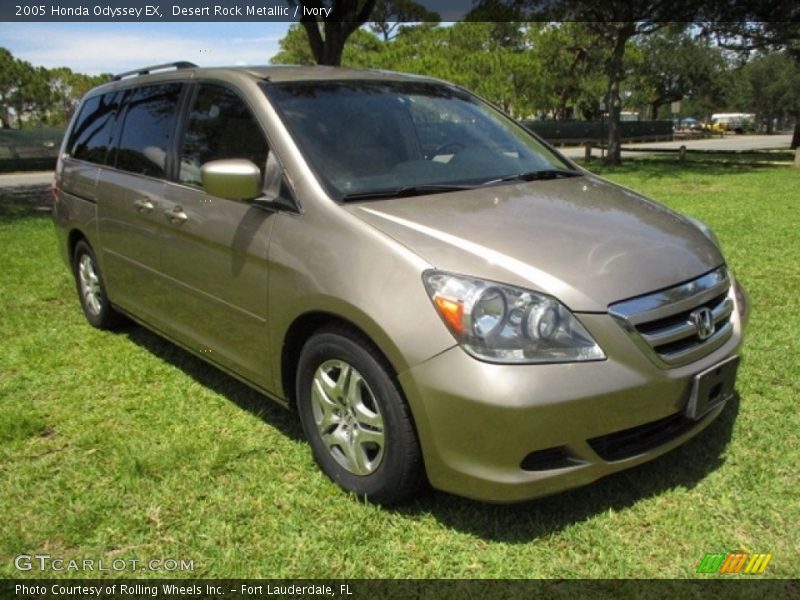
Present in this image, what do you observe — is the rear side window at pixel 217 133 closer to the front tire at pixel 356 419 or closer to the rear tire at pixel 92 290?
the front tire at pixel 356 419

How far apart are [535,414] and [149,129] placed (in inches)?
117

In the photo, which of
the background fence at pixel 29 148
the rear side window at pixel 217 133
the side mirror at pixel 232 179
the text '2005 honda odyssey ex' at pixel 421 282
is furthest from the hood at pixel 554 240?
the background fence at pixel 29 148

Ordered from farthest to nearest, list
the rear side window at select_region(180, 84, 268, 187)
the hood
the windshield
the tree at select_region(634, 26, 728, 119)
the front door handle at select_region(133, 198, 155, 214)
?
the tree at select_region(634, 26, 728, 119) → the front door handle at select_region(133, 198, 155, 214) → the rear side window at select_region(180, 84, 268, 187) → the windshield → the hood

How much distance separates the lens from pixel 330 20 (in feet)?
52.4

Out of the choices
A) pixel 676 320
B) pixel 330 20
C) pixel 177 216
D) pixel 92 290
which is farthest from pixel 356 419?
pixel 330 20

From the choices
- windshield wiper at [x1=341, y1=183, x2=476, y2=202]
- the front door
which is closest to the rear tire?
the front door

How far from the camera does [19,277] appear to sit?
693 cm

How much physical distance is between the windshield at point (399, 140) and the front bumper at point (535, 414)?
3.28 feet

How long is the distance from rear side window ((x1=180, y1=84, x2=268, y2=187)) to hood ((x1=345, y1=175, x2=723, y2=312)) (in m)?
0.74

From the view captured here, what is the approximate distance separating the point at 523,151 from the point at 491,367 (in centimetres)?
184

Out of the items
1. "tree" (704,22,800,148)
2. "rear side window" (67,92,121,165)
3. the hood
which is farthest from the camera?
"tree" (704,22,800,148)

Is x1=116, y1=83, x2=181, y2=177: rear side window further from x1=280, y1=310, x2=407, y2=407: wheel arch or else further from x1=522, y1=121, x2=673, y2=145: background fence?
x1=522, y1=121, x2=673, y2=145: background fence

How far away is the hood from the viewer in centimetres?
248

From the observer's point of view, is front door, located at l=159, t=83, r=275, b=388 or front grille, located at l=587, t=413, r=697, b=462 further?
front door, located at l=159, t=83, r=275, b=388
